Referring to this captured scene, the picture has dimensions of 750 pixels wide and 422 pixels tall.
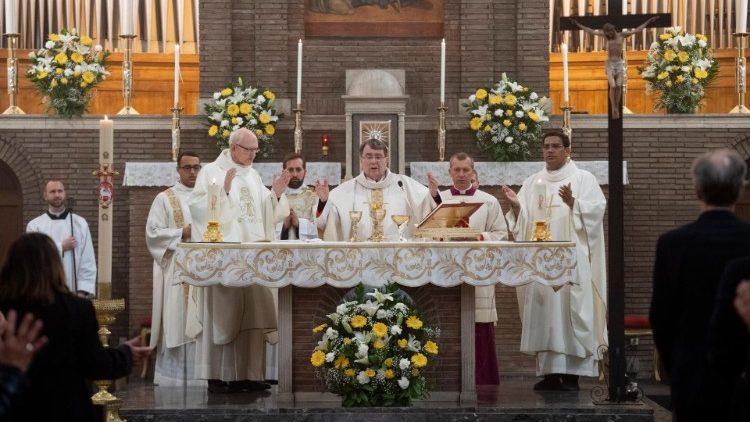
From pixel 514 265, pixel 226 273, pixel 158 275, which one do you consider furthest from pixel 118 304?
pixel 158 275

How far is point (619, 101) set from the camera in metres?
9.55

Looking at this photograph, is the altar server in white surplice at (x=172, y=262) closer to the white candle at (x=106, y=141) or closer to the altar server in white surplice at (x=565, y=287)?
the white candle at (x=106, y=141)

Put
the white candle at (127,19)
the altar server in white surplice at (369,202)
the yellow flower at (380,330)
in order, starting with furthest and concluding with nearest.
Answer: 1. the white candle at (127,19)
2. the altar server in white surplice at (369,202)
3. the yellow flower at (380,330)

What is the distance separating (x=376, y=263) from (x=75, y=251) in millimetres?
3499

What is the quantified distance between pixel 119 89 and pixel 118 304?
748 centimetres

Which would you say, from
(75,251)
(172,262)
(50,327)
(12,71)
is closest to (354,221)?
(172,262)

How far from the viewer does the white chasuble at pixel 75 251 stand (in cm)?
1169

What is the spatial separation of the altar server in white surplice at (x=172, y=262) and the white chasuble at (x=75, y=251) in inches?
21.7

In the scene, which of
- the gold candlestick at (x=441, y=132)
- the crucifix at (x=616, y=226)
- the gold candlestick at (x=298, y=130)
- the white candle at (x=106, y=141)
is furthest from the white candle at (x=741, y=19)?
the white candle at (x=106, y=141)

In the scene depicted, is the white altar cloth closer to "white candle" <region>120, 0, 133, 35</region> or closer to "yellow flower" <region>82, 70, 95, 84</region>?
"yellow flower" <region>82, 70, 95, 84</region>

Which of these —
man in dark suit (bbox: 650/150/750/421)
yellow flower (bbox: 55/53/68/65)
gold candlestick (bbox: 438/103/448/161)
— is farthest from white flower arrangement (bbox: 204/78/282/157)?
man in dark suit (bbox: 650/150/750/421)

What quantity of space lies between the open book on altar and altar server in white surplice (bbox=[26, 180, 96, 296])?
10.9 ft

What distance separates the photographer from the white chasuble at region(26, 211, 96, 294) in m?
11.7

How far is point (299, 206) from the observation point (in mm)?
11383
